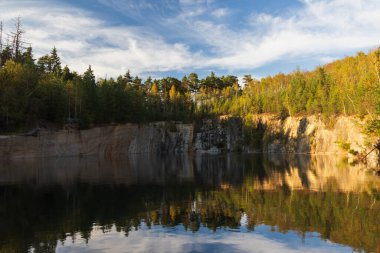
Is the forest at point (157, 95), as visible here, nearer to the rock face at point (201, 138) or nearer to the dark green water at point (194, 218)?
the rock face at point (201, 138)

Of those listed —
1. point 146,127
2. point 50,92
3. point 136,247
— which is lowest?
point 136,247

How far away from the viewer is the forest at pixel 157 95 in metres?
72.8

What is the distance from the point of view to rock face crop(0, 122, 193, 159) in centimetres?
7388

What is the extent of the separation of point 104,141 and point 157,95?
45041 mm

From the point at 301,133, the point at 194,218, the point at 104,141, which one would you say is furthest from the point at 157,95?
the point at 194,218

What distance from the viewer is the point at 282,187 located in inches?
1176

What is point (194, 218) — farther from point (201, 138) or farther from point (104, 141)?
point (201, 138)

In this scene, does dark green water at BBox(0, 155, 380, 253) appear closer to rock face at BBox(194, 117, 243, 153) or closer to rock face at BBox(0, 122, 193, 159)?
rock face at BBox(0, 122, 193, 159)

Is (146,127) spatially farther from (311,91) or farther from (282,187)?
(282,187)

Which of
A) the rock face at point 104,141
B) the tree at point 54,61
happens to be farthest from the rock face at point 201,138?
the tree at point 54,61

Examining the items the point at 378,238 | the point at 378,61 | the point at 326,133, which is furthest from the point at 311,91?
the point at 378,238

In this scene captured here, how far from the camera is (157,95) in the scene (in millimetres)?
136625

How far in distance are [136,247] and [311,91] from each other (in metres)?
116

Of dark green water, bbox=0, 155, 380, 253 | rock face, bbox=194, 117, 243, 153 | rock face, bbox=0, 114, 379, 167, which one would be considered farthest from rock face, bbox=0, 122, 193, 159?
dark green water, bbox=0, 155, 380, 253
